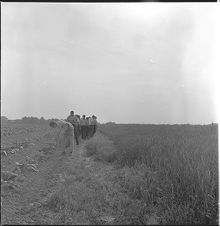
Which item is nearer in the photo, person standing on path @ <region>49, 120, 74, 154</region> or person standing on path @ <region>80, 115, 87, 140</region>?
person standing on path @ <region>49, 120, 74, 154</region>

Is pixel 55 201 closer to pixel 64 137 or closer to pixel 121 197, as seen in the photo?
pixel 121 197

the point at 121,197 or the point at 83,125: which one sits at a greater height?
the point at 83,125

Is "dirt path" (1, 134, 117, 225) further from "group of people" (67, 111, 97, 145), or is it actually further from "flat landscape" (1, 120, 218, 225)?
"group of people" (67, 111, 97, 145)

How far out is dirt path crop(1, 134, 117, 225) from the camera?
400cm

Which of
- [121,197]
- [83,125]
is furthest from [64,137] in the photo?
[121,197]

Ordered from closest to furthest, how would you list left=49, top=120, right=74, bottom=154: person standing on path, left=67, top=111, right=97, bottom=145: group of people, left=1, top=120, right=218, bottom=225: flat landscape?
left=1, top=120, right=218, bottom=225: flat landscape
left=49, top=120, right=74, bottom=154: person standing on path
left=67, top=111, right=97, bottom=145: group of people

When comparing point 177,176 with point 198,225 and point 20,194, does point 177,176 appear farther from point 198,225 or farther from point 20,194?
point 20,194

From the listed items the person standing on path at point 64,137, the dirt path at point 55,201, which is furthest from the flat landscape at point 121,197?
the person standing on path at point 64,137

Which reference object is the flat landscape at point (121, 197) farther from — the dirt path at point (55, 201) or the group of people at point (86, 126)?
the group of people at point (86, 126)

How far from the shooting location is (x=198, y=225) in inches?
143

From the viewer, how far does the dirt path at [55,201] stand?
4.00 m

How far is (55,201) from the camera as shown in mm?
4543

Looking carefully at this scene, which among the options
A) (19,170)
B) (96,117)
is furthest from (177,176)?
(96,117)

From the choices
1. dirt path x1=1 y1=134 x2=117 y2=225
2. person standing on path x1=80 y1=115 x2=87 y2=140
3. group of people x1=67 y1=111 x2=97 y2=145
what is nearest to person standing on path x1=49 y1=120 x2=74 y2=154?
dirt path x1=1 y1=134 x2=117 y2=225
